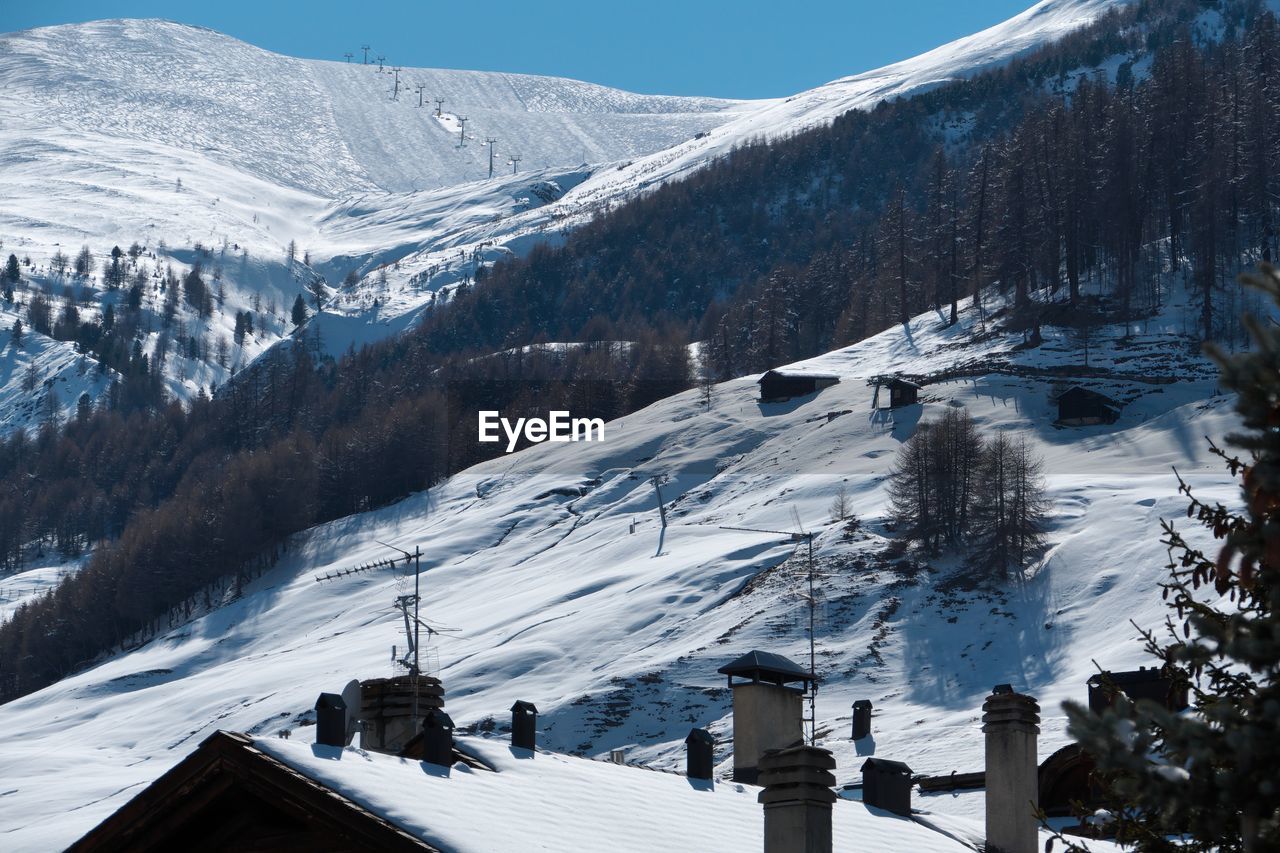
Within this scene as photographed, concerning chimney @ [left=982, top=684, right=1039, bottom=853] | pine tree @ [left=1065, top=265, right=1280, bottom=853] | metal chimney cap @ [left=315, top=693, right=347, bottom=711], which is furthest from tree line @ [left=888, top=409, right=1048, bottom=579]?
pine tree @ [left=1065, top=265, right=1280, bottom=853]

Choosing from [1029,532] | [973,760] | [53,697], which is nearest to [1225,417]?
[1029,532]

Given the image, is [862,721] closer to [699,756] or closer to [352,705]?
[699,756]

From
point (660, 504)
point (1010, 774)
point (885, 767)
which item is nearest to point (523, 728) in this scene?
point (885, 767)

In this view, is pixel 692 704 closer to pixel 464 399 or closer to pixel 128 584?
pixel 128 584

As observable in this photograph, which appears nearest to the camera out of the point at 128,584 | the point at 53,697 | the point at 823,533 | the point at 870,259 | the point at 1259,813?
the point at 1259,813

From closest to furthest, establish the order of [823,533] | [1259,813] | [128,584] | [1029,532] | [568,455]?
[1259,813], [1029,532], [823,533], [568,455], [128,584]

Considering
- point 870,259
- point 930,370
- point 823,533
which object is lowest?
point 823,533

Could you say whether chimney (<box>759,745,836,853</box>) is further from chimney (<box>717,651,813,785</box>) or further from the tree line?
the tree line
